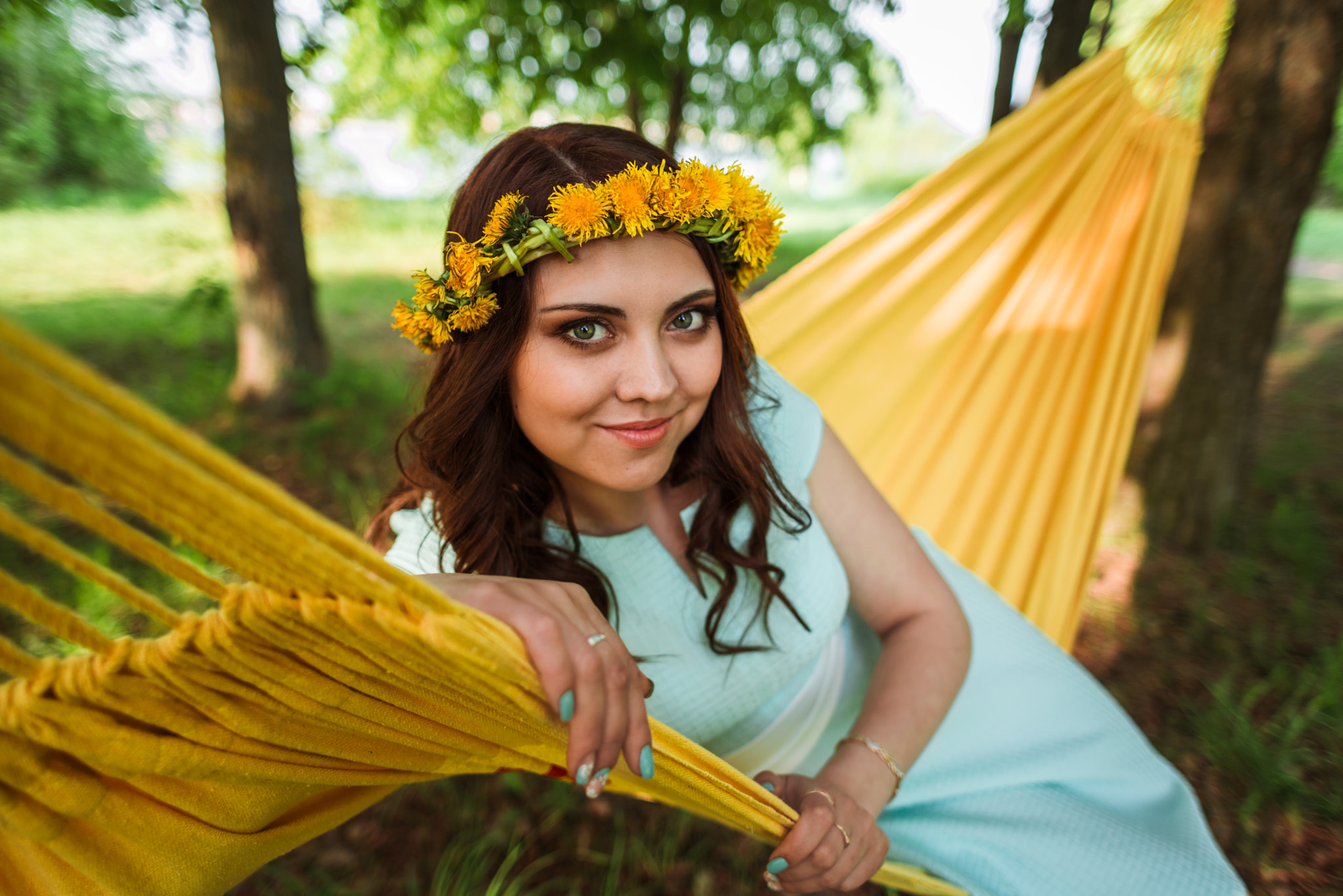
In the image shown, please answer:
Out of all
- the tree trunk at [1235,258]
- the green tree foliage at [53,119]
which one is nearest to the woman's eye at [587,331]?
the green tree foliage at [53,119]

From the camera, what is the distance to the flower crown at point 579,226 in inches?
39.6

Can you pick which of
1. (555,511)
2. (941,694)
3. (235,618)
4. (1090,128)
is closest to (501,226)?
(555,511)

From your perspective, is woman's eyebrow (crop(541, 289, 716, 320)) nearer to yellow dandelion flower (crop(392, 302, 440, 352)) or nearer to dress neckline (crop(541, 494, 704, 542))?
yellow dandelion flower (crop(392, 302, 440, 352))

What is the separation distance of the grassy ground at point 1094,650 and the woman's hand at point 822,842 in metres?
0.81

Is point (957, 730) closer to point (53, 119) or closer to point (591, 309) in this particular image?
point (591, 309)

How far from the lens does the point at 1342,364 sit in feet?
16.6

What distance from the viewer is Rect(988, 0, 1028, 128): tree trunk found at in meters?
3.47

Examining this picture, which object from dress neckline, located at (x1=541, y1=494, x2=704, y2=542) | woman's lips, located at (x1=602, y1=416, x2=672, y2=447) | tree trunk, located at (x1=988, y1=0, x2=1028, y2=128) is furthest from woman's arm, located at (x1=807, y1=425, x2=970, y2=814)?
tree trunk, located at (x1=988, y1=0, x2=1028, y2=128)

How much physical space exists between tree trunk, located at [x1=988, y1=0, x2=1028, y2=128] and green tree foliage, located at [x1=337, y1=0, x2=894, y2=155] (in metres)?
1.67

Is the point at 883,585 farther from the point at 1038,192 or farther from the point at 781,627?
the point at 1038,192

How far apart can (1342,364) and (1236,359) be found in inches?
144

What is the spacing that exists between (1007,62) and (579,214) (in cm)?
369

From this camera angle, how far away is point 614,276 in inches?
40.1

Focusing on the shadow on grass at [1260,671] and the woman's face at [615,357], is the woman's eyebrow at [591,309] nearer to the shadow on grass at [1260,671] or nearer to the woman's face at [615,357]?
the woman's face at [615,357]
